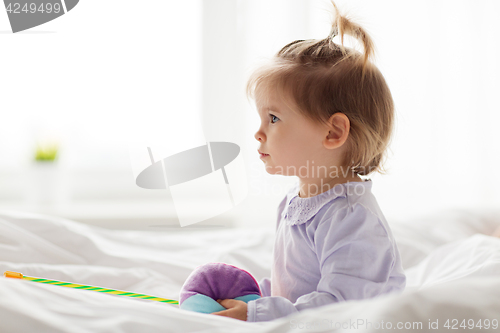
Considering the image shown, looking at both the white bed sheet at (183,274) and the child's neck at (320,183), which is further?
the child's neck at (320,183)

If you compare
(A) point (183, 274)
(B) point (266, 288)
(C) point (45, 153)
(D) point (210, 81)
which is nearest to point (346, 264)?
(B) point (266, 288)

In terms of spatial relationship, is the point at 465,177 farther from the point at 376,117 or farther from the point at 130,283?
the point at 130,283

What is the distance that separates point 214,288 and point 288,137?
27cm

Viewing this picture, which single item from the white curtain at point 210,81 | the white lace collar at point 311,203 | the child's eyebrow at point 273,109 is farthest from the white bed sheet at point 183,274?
the white curtain at point 210,81

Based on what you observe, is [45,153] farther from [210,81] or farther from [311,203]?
[311,203]

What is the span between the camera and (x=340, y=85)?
70cm

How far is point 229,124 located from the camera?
68.2 inches

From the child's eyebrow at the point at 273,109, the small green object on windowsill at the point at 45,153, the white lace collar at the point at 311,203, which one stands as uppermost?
the child's eyebrow at the point at 273,109

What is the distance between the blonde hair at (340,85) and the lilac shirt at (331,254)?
0.28ft

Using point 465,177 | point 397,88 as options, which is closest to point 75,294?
point 397,88

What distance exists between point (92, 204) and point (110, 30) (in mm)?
695

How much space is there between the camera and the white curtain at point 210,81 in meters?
1.71

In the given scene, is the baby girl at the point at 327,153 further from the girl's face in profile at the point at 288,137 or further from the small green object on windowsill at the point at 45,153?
the small green object on windowsill at the point at 45,153

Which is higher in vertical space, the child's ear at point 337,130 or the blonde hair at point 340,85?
the blonde hair at point 340,85
